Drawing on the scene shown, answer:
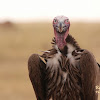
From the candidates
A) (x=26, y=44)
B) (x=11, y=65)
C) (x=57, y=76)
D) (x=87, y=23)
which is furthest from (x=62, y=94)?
(x=87, y=23)

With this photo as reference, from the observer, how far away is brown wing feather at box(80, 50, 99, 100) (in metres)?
7.69

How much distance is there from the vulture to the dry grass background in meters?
6.94

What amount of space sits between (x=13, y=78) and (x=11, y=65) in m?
2.06

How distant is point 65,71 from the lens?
8.01 metres

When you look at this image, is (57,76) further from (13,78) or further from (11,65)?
(11,65)

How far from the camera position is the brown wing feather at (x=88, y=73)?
769 cm

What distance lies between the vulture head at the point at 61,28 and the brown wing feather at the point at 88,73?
17.9 inches

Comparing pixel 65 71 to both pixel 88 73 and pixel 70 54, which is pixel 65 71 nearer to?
pixel 70 54

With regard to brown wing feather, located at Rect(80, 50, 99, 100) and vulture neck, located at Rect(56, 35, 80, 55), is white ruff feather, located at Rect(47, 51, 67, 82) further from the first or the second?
brown wing feather, located at Rect(80, 50, 99, 100)

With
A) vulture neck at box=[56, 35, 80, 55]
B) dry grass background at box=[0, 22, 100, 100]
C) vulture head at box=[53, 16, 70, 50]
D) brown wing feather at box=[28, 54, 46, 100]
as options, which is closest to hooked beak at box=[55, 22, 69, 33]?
vulture head at box=[53, 16, 70, 50]

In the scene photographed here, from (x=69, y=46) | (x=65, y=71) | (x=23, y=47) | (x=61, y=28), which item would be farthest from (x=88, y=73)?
(x=23, y=47)

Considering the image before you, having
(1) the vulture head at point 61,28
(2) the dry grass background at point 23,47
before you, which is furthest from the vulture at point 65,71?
(2) the dry grass background at point 23,47

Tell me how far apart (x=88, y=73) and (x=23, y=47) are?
52.2 feet

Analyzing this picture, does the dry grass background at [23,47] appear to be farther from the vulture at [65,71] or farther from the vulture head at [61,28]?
the vulture head at [61,28]
